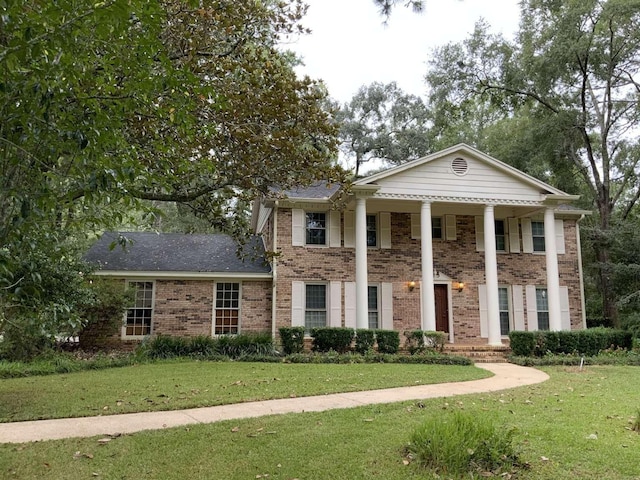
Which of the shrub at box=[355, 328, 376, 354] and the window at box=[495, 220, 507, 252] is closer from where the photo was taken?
the shrub at box=[355, 328, 376, 354]

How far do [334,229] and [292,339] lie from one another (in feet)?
14.1

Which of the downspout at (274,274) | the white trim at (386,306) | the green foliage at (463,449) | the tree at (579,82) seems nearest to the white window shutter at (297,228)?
the downspout at (274,274)

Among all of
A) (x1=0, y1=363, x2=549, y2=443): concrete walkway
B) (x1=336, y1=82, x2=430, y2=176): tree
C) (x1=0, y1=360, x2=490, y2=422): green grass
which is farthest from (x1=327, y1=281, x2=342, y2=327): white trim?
(x1=336, y1=82, x2=430, y2=176): tree

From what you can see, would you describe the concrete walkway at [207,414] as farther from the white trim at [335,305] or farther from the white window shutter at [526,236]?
the white window shutter at [526,236]

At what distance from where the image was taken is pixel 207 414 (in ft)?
21.0

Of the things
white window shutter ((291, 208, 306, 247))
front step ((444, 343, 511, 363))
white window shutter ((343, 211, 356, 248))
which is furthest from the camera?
white window shutter ((343, 211, 356, 248))

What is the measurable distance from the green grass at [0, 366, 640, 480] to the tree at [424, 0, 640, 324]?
15224mm

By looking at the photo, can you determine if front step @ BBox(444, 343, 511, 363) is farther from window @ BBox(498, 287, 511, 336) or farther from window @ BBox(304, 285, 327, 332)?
window @ BBox(304, 285, 327, 332)

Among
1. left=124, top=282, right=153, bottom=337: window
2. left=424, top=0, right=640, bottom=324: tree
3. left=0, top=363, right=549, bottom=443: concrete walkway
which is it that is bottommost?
left=0, top=363, right=549, bottom=443: concrete walkway

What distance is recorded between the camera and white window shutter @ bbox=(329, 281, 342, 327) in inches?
630

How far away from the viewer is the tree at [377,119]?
32.1 metres

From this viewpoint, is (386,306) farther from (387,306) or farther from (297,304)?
(297,304)

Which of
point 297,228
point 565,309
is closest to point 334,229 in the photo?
point 297,228

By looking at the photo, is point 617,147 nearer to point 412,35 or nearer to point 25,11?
point 412,35
